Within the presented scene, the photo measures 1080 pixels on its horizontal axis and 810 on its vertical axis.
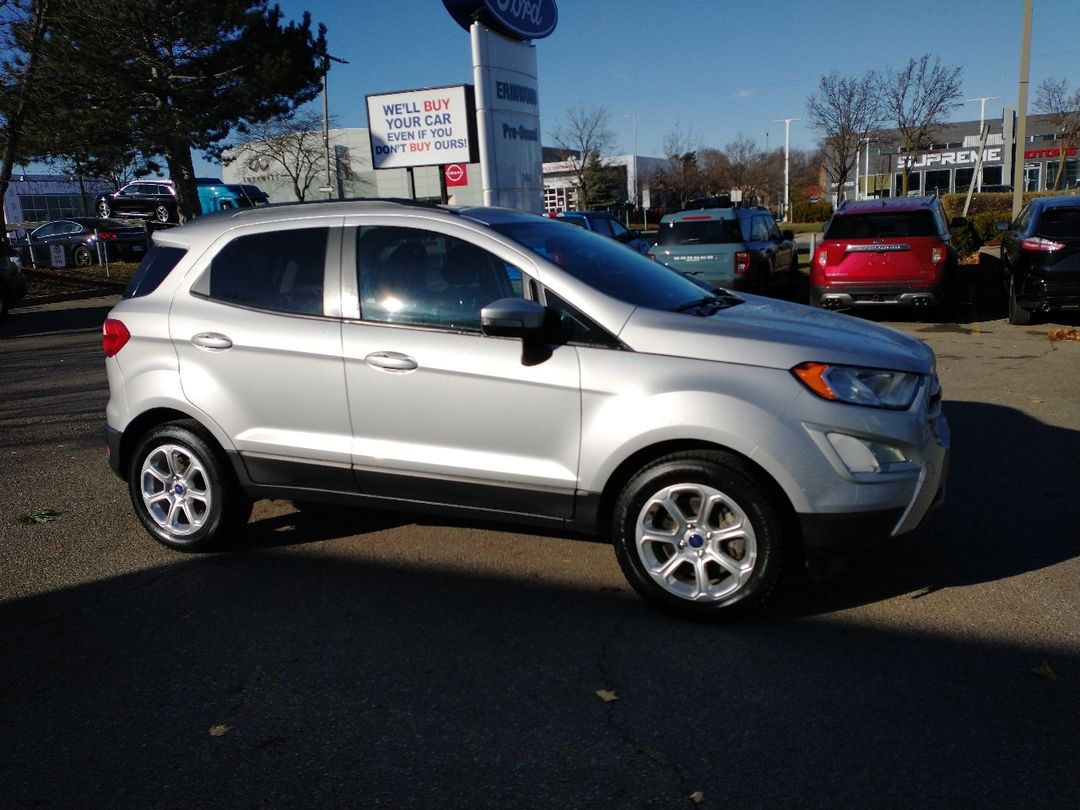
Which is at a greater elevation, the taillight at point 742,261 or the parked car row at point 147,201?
the parked car row at point 147,201

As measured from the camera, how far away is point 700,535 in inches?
155

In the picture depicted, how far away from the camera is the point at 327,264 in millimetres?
4668

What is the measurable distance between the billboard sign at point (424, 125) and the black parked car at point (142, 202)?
24780mm

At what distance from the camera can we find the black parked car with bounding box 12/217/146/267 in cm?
2959

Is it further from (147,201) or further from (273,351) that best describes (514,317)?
(147,201)

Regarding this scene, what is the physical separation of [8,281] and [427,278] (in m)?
15.5

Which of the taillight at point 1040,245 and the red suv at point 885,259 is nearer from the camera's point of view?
the taillight at point 1040,245

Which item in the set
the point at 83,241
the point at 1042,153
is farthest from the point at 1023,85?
the point at 1042,153

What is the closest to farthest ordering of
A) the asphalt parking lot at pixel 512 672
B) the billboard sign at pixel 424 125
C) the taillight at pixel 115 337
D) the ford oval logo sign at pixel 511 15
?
the asphalt parking lot at pixel 512 672 → the taillight at pixel 115 337 → the ford oval logo sign at pixel 511 15 → the billboard sign at pixel 424 125

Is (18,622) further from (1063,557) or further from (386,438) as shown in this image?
(1063,557)

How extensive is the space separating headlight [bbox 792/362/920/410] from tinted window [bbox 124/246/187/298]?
3.32 m

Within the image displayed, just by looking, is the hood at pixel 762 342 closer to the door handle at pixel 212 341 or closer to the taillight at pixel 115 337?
the door handle at pixel 212 341

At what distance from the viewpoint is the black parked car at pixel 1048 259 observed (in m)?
11.0

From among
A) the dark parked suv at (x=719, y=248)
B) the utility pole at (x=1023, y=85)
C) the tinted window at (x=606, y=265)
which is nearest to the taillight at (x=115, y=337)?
the tinted window at (x=606, y=265)
